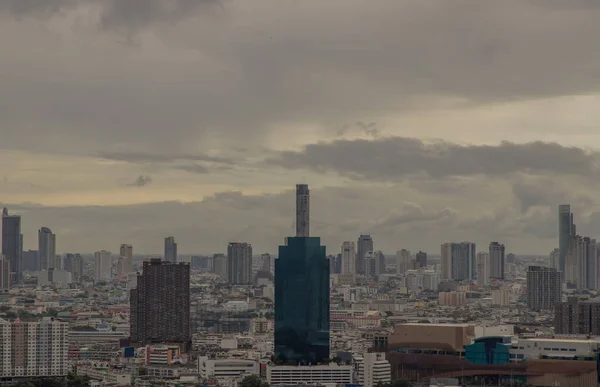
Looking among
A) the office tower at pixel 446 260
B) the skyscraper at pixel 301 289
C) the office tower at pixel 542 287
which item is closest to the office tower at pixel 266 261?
the office tower at pixel 446 260

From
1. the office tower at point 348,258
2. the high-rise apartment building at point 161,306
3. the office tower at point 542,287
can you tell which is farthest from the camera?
the office tower at point 348,258

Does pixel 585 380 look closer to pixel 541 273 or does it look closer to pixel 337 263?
pixel 541 273

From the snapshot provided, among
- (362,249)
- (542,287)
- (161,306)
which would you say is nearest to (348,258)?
(362,249)

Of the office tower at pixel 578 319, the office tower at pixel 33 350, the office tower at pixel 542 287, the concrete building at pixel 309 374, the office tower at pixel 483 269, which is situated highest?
the office tower at pixel 483 269

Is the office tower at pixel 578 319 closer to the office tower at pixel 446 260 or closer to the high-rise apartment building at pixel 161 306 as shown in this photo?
the high-rise apartment building at pixel 161 306

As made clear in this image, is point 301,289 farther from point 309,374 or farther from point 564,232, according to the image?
point 564,232

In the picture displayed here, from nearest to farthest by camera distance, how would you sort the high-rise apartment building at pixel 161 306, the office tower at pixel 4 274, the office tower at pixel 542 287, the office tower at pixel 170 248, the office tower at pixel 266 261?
1. the high-rise apartment building at pixel 161 306
2. the office tower at pixel 542 287
3. the office tower at pixel 4 274
4. the office tower at pixel 170 248
5. the office tower at pixel 266 261

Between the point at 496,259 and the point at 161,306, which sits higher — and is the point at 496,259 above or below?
above

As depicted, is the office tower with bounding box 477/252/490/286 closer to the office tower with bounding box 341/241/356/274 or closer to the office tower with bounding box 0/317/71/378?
the office tower with bounding box 341/241/356/274
